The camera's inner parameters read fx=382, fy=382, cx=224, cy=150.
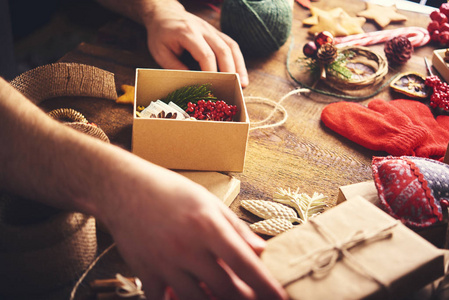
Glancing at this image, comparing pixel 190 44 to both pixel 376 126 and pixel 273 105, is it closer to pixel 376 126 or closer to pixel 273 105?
pixel 273 105

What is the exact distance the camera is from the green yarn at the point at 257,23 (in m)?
1.12

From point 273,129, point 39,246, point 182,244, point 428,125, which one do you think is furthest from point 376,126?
point 39,246

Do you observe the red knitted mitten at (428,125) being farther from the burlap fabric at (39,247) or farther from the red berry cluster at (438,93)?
the burlap fabric at (39,247)

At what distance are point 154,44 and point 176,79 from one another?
0.27 m

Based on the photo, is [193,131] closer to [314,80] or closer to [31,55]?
[314,80]

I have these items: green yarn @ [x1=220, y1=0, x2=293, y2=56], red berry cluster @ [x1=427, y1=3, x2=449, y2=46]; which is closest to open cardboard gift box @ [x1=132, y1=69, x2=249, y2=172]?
green yarn @ [x1=220, y1=0, x2=293, y2=56]

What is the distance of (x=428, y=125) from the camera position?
972 millimetres

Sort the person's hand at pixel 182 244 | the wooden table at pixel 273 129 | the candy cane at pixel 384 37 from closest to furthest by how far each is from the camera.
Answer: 1. the person's hand at pixel 182 244
2. the wooden table at pixel 273 129
3. the candy cane at pixel 384 37

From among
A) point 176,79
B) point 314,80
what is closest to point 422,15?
point 314,80

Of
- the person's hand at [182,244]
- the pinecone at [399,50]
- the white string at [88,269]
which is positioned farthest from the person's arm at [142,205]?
the pinecone at [399,50]

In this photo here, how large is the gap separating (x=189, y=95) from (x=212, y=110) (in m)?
0.07

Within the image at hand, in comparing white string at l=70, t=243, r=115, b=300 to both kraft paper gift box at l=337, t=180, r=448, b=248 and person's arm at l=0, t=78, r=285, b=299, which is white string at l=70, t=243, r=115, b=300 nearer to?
person's arm at l=0, t=78, r=285, b=299

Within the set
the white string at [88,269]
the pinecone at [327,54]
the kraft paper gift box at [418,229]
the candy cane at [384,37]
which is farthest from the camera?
the candy cane at [384,37]

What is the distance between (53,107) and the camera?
0.91 meters
